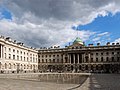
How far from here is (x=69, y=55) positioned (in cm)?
11794

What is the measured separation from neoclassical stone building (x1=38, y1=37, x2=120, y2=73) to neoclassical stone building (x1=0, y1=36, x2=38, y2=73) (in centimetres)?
720

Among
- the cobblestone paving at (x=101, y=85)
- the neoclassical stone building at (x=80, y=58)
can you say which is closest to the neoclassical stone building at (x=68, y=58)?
the neoclassical stone building at (x=80, y=58)

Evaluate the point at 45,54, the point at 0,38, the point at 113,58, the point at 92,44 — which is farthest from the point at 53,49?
the point at 0,38

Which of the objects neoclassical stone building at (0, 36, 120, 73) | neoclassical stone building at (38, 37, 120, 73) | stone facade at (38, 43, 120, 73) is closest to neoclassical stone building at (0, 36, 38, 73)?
neoclassical stone building at (0, 36, 120, 73)

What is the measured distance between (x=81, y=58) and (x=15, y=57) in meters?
36.9

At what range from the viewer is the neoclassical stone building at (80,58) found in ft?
355

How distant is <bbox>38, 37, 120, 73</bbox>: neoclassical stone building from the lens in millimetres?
108125

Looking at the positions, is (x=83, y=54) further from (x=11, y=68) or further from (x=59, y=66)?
(x=11, y=68)

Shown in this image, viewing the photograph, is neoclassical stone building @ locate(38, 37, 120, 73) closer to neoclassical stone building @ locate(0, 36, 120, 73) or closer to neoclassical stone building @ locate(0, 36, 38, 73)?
neoclassical stone building @ locate(0, 36, 120, 73)

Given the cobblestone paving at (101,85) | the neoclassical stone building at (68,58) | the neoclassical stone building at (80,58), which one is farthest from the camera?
the neoclassical stone building at (80,58)

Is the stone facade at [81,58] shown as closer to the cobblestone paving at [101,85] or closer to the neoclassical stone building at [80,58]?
the neoclassical stone building at [80,58]

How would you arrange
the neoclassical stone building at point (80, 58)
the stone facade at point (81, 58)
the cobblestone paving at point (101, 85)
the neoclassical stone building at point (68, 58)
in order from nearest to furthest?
the cobblestone paving at point (101, 85) → the neoclassical stone building at point (68, 58) → the stone facade at point (81, 58) → the neoclassical stone building at point (80, 58)

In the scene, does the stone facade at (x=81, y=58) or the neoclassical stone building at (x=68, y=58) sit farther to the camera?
the stone facade at (x=81, y=58)

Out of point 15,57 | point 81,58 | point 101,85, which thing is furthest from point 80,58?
point 101,85
